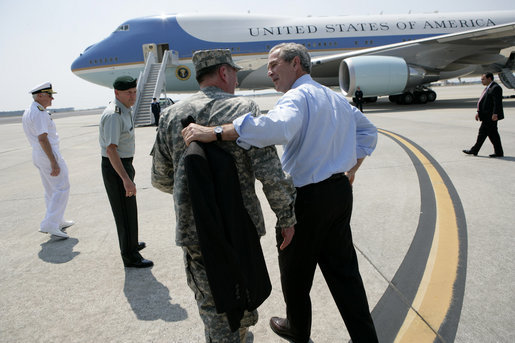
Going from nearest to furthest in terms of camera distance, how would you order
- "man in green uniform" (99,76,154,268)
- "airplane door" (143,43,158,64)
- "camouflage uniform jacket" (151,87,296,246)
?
"camouflage uniform jacket" (151,87,296,246) → "man in green uniform" (99,76,154,268) → "airplane door" (143,43,158,64)

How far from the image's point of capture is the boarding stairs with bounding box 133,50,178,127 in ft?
50.7

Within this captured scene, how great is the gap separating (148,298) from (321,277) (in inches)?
54.2

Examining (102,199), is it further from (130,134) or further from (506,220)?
(506,220)

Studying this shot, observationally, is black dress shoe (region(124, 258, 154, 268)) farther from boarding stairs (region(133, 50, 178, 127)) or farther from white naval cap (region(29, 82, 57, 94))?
boarding stairs (region(133, 50, 178, 127))

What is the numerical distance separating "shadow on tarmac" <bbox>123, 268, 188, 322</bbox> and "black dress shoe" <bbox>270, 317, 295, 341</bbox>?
24.3 inches

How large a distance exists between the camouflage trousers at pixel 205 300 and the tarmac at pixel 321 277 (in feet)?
1.48

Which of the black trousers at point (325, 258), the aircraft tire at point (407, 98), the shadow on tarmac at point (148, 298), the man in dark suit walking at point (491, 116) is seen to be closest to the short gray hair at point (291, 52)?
the black trousers at point (325, 258)

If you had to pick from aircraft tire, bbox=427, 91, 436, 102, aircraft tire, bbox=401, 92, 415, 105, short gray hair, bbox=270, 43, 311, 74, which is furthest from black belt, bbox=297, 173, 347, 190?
aircraft tire, bbox=427, 91, 436, 102

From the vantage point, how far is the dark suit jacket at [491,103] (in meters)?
5.88

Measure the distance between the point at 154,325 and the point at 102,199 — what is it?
3.36 metres

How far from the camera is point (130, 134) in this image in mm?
2891

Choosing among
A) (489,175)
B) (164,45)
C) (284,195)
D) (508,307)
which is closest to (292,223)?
(284,195)

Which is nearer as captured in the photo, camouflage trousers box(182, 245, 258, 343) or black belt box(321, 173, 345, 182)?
camouflage trousers box(182, 245, 258, 343)

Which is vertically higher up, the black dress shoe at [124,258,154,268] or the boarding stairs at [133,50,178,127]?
the boarding stairs at [133,50,178,127]
